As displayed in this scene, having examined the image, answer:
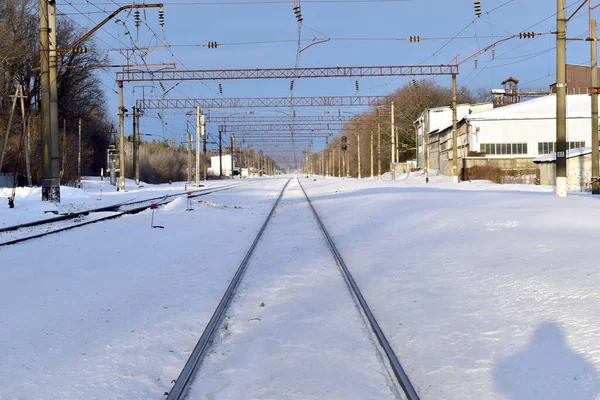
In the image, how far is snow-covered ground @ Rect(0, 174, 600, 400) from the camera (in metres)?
5.08

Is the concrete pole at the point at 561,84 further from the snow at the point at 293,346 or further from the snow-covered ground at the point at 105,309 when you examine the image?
the snow at the point at 293,346

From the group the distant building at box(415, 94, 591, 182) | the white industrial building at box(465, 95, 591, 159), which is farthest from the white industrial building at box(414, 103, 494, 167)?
the white industrial building at box(465, 95, 591, 159)

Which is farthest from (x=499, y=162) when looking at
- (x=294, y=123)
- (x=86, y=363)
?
(x=86, y=363)

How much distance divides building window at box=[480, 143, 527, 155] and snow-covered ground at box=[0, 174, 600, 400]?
53996mm

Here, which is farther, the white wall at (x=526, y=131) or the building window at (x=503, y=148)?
the building window at (x=503, y=148)

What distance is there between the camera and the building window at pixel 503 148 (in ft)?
218

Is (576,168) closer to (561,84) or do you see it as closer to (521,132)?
(561,84)

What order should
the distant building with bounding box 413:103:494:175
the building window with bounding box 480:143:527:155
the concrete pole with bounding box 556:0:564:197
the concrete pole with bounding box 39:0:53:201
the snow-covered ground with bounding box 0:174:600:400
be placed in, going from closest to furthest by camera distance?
the snow-covered ground with bounding box 0:174:600:400, the concrete pole with bounding box 556:0:564:197, the concrete pole with bounding box 39:0:53:201, the building window with bounding box 480:143:527:155, the distant building with bounding box 413:103:494:175

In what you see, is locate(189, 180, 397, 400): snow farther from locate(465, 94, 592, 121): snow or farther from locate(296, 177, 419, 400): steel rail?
locate(465, 94, 592, 121): snow

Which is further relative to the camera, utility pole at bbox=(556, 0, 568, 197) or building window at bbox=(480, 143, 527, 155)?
building window at bbox=(480, 143, 527, 155)

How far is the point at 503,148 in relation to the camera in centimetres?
6656

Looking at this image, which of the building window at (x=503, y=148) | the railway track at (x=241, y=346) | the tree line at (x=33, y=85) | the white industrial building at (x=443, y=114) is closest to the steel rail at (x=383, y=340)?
the railway track at (x=241, y=346)

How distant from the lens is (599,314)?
21.4ft

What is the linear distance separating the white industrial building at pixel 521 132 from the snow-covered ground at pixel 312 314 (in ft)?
177
